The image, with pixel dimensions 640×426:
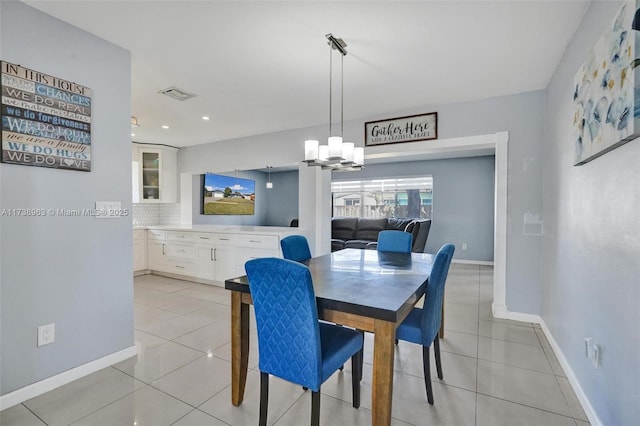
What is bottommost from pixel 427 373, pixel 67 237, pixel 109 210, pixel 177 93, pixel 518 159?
pixel 427 373

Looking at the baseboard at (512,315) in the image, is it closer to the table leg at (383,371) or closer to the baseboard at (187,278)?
the table leg at (383,371)

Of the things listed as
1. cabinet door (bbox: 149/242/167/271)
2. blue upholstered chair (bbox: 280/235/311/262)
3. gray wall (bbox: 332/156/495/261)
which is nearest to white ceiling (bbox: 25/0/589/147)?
blue upholstered chair (bbox: 280/235/311/262)

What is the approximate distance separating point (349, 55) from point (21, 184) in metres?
2.41

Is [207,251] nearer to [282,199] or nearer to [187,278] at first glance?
[187,278]

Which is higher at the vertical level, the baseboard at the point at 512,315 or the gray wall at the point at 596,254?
the gray wall at the point at 596,254

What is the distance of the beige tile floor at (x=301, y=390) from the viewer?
1.71 meters

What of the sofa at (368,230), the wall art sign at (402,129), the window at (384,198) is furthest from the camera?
the window at (384,198)

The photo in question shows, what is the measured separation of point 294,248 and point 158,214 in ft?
15.1

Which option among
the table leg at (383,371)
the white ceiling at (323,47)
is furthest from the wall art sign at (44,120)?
the table leg at (383,371)

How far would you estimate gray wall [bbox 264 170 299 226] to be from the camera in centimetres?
838

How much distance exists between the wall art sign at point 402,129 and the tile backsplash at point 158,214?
13.4ft

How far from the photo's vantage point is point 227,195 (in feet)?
22.7

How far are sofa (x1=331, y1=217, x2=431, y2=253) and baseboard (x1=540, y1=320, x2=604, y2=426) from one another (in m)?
2.96

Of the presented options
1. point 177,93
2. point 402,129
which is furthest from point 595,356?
point 177,93
